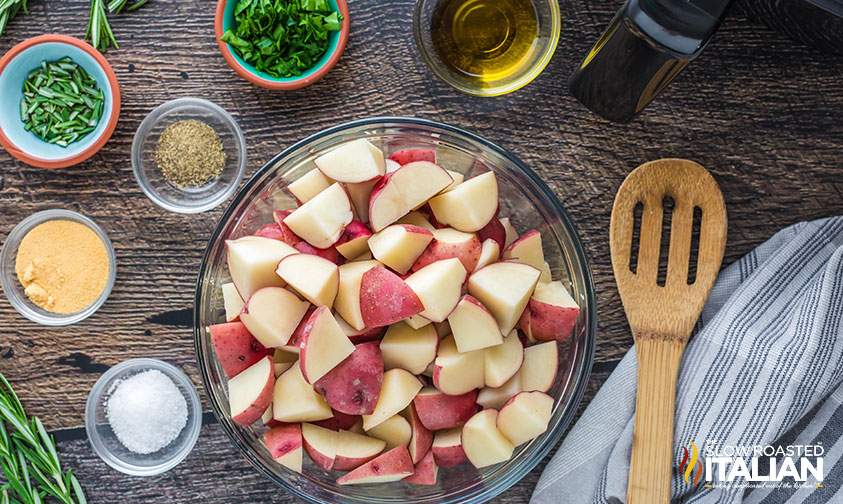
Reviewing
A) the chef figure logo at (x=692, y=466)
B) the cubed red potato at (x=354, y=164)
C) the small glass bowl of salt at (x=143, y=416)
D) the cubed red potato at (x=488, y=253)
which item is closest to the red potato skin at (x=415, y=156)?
the cubed red potato at (x=354, y=164)

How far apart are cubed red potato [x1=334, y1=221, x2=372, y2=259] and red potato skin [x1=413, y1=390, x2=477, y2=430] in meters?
0.26

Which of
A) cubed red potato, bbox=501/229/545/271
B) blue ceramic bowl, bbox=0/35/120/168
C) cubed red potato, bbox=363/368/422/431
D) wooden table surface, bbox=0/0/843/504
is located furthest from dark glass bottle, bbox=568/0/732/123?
blue ceramic bowl, bbox=0/35/120/168

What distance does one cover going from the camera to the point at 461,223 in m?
1.00

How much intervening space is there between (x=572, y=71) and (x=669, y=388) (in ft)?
2.11

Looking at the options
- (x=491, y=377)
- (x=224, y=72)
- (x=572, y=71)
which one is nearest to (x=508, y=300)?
(x=491, y=377)

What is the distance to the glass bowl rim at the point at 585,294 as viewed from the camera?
110cm

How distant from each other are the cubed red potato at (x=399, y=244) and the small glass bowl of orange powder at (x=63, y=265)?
2.01 ft

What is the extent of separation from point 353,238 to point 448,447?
0.38 m

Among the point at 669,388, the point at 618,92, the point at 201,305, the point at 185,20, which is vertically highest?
the point at 185,20

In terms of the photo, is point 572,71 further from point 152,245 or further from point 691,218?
point 152,245

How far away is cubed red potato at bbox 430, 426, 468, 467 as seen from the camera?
3.39ft

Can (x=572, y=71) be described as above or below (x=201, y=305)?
above

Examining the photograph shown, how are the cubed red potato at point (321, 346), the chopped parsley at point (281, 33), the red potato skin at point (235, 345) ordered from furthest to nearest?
the chopped parsley at point (281, 33), the red potato skin at point (235, 345), the cubed red potato at point (321, 346)

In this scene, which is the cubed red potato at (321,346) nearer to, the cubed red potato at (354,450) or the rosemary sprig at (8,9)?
the cubed red potato at (354,450)
